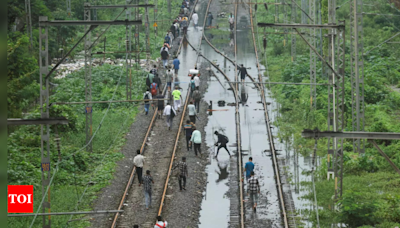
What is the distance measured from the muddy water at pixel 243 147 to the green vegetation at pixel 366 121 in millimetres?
803

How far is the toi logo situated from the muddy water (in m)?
5.06

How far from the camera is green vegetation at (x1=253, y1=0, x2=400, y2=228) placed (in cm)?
1578

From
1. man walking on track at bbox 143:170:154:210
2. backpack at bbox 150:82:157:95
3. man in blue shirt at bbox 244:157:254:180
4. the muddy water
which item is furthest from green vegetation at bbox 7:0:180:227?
man in blue shirt at bbox 244:157:254:180

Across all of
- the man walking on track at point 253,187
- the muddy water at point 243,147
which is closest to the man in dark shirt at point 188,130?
the muddy water at point 243,147

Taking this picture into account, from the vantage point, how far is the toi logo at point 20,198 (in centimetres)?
1636

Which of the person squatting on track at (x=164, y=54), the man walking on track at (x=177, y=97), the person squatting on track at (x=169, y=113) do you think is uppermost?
the person squatting on track at (x=164, y=54)

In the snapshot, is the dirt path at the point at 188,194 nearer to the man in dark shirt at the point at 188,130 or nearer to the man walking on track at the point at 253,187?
the man in dark shirt at the point at 188,130

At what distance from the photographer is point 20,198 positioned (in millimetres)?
16875

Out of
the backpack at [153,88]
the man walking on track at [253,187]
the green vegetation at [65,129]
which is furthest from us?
the backpack at [153,88]

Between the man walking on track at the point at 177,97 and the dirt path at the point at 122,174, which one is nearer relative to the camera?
the dirt path at the point at 122,174

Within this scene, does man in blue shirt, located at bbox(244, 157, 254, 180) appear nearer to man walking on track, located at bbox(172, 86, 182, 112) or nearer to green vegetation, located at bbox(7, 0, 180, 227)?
green vegetation, located at bbox(7, 0, 180, 227)

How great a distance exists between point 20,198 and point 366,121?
51.7ft

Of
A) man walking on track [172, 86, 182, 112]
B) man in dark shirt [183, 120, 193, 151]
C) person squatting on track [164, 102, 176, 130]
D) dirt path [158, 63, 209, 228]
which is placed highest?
man walking on track [172, 86, 182, 112]

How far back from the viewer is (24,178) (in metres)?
18.0
